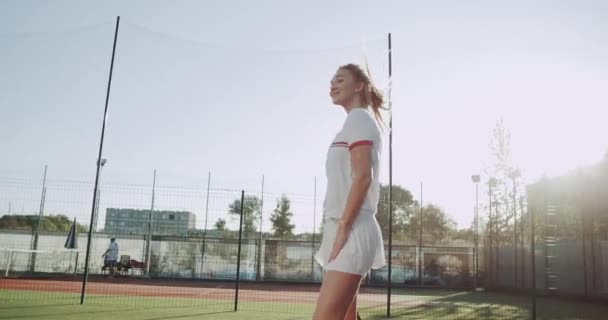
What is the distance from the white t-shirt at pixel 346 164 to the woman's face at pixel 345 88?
6.4 inches

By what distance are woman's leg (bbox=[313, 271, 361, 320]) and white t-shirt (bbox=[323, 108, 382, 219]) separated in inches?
9.2

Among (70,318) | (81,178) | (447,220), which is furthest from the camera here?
(447,220)

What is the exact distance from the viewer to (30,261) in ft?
51.2

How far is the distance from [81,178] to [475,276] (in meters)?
13.4

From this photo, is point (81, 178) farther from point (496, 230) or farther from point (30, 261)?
point (496, 230)

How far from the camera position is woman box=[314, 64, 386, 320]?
1.68 metres

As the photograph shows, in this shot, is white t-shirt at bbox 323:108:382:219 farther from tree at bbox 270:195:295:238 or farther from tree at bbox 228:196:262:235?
tree at bbox 270:195:295:238

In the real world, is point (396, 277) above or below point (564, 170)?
below

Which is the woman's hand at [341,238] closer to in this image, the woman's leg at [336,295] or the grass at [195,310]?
the woman's leg at [336,295]

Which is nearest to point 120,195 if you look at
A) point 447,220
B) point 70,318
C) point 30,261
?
point 70,318

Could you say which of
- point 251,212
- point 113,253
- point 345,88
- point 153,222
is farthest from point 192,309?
point 251,212

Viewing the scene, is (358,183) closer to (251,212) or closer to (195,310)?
(195,310)

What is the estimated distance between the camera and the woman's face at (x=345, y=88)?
78.8 inches

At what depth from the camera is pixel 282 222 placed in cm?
1973
